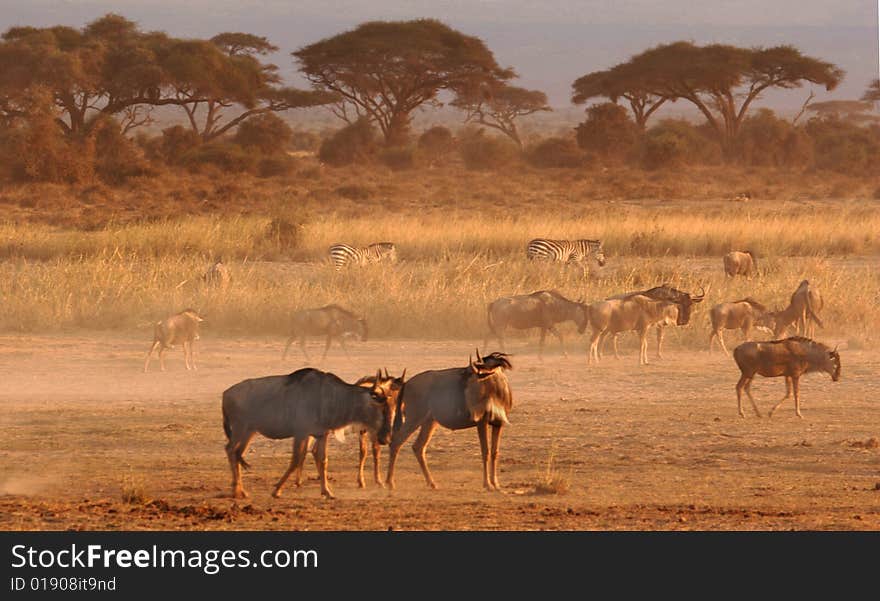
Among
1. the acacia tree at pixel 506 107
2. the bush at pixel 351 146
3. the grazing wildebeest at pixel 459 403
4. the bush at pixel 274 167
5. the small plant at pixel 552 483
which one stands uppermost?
the acacia tree at pixel 506 107

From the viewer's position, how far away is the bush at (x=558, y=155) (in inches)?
1572

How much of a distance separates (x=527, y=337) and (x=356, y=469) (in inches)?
217

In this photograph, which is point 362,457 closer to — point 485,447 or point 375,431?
point 375,431

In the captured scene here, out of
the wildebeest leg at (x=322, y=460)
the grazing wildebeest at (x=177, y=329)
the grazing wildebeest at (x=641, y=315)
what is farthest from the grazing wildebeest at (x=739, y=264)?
the wildebeest leg at (x=322, y=460)

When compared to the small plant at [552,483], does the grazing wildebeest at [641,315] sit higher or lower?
higher

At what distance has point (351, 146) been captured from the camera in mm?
40062

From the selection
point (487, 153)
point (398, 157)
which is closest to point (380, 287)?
point (398, 157)

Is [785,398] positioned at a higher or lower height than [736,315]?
lower

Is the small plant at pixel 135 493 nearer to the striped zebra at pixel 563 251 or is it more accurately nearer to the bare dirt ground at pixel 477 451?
the bare dirt ground at pixel 477 451

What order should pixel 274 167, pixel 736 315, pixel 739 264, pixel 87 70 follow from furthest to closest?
pixel 87 70 < pixel 274 167 < pixel 739 264 < pixel 736 315

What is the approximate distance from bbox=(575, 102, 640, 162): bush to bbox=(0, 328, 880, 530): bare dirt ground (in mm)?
28520

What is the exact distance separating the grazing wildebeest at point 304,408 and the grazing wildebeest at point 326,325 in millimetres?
5022

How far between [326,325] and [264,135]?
25.9 m

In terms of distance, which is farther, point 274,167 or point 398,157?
→ point 398,157
